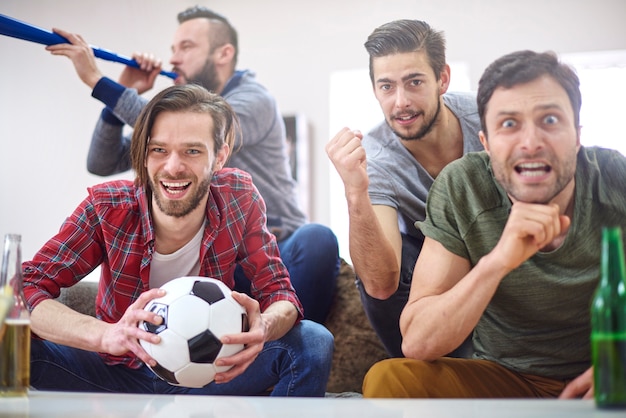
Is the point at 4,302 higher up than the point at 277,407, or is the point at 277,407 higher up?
the point at 4,302

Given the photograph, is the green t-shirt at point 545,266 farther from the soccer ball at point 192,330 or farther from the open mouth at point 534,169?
the soccer ball at point 192,330

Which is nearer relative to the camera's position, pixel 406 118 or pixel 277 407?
pixel 277 407

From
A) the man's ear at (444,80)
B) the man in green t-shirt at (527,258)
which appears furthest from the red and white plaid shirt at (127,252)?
the man's ear at (444,80)

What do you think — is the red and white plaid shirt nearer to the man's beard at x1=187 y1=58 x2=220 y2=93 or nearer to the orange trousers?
the orange trousers

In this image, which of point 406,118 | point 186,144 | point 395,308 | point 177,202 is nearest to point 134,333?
point 177,202

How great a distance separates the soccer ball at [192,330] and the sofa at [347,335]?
369 millimetres

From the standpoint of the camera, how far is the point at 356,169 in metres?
1.62

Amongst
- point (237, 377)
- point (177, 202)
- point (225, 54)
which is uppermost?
point (225, 54)

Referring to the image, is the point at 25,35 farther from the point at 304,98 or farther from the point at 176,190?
the point at 304,98

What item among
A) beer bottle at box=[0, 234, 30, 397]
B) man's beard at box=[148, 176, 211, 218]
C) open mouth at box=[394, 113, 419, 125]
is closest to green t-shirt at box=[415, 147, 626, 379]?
open mouth at box=[394, 113, 419, 125]

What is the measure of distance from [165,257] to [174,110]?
1.07 ft

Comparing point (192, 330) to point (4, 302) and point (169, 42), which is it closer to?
point (4, 302)

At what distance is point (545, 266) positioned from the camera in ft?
4.88

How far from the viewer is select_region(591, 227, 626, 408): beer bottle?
1.22m
